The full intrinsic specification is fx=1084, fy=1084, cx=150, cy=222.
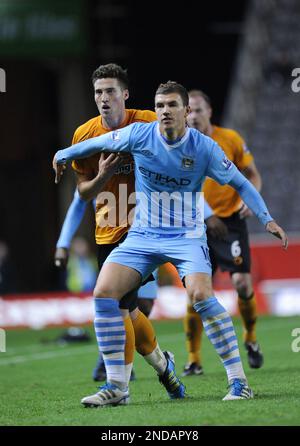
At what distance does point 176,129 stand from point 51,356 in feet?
20.3

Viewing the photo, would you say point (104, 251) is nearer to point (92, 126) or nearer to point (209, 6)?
point (92, 126)

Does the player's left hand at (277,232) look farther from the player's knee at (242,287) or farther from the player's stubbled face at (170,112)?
the player's knee at (242,287)

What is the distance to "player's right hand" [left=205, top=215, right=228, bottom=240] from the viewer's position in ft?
29.9

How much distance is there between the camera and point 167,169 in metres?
6.96

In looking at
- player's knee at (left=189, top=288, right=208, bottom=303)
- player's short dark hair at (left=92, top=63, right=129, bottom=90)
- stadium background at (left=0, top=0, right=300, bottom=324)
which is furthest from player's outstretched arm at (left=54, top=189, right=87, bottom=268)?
stadium background at (left=0, top=0, right=300, bottom=324)

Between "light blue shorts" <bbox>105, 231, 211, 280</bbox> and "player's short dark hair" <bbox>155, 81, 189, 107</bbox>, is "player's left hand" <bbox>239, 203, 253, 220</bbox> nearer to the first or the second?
"light blue shorts" <bbox>105, 231, 211, 280</bbox>

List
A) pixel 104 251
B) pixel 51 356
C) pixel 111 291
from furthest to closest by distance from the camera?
pixel 51 356 → pixel 104 251 → pixel 111 291

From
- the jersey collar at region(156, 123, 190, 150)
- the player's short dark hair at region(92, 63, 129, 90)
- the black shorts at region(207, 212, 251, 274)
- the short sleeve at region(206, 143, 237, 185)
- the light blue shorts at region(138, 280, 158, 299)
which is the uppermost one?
the player's short dark hair at region(92, 63, 129, 90)

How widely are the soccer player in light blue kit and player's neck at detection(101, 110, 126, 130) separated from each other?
56 centimetres

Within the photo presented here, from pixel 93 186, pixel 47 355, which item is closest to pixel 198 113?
pixel 93 186

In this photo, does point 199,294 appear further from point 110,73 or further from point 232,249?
point 232,249

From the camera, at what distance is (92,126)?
7742mm
